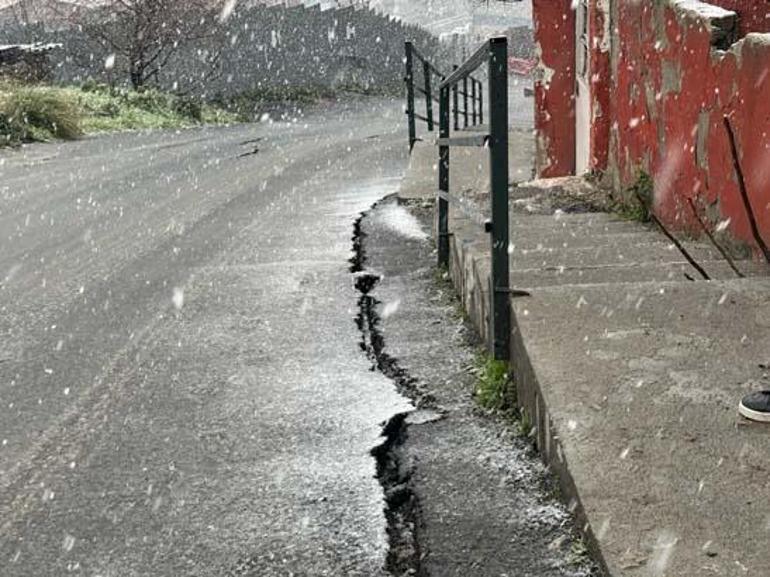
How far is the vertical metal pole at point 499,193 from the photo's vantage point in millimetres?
3293

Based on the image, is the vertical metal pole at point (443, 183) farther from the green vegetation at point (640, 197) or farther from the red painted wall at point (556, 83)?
Result: the red painted wall at point (556, 83)

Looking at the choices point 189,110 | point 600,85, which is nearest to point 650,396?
point 600,85

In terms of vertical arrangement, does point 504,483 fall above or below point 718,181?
below

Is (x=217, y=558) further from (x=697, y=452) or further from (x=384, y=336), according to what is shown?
(x=384, y=336)

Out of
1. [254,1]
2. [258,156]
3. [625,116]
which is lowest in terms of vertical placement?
[258,156]

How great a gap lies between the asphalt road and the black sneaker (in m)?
0.96

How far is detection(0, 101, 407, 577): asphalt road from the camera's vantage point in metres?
2.67

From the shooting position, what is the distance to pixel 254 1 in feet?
101

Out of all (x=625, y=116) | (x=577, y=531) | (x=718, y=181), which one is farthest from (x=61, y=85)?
(x=577, y=531)

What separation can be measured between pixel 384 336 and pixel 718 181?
159 centimetres

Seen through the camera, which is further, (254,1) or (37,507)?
(254,1)

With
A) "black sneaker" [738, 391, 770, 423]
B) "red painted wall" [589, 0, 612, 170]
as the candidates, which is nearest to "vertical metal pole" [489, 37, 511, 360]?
"black sneaker" [738, 391, 770, 423]

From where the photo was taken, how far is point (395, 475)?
3.03m

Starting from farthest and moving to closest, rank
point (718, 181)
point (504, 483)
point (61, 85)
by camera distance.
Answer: point (61, 85) → point (718, 181) → point (504, 483)
